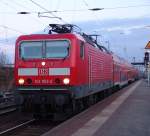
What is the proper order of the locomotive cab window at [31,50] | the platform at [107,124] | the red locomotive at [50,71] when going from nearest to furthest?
the platform at [107,124]
the red locomotive at [50,71]
the locomotive cab window at [31,50]

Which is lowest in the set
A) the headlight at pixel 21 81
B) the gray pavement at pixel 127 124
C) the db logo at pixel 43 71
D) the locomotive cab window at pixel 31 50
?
the gray pavement at pixel 127 124

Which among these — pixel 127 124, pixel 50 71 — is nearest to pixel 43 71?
pixel 50 71

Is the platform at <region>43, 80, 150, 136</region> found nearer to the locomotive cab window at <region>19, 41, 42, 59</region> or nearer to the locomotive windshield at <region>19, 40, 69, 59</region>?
the locomotive windshield at <region>19, 40, 69, 59</region>

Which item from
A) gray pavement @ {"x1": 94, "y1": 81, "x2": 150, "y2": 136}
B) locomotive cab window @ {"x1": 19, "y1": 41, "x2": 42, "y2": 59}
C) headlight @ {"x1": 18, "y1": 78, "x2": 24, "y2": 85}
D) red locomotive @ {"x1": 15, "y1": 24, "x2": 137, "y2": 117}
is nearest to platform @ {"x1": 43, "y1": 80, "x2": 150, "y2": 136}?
gray pavement @ {"x1": 94, "y1": 81, "x2": 150, "y2": 136}

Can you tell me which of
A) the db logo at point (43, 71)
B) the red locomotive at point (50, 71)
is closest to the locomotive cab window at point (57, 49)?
the red locomotive at point (50, 71)

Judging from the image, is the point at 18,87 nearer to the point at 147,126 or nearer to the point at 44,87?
the point at 44,87

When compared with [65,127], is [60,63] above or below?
above

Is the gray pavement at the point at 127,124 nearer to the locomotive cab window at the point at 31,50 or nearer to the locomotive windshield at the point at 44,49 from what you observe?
the locomotive windshield at the point at 44,49

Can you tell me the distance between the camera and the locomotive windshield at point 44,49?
16.9 metres

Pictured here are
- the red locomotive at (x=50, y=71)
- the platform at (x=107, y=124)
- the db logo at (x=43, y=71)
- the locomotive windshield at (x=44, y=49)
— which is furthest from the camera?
the locomotive windshield at (x=44, y=49)

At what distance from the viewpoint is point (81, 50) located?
1762 cm

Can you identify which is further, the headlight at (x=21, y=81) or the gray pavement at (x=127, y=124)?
the headlight at (x=21, y=81)

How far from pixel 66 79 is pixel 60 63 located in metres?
0.62

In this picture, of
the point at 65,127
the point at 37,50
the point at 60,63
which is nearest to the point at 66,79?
the point at 60,63
